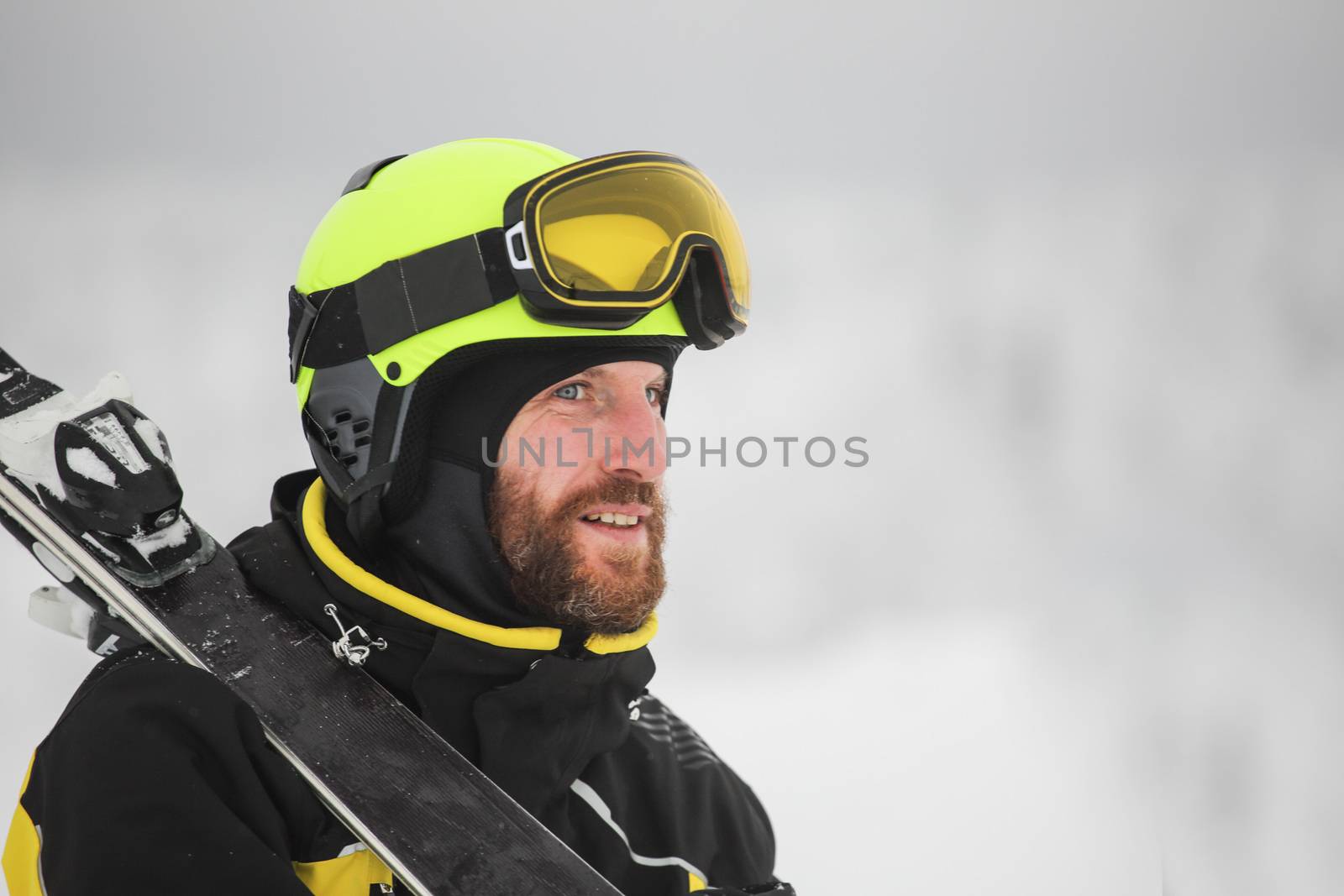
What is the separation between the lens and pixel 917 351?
17.5 ft

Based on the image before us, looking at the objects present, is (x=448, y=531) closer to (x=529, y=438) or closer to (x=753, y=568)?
(x=529, y=438)

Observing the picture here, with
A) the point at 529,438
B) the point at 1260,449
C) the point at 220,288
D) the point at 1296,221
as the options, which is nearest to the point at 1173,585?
the point at 1260,449

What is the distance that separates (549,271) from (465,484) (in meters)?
0.44

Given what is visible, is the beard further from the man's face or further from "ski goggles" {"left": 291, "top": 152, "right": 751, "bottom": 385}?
"ski goggles" {"left": 291, "top": 152, "right": 751, "bottom": 385}

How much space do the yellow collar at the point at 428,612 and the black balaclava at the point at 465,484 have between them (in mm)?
72

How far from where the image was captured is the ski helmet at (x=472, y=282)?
2004 mm

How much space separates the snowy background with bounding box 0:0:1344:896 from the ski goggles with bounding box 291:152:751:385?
2149mm

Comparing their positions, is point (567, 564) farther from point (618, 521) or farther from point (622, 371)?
point (622, 371)

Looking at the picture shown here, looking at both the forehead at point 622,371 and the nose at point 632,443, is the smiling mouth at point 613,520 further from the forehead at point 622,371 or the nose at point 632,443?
the forehead at point 622,371

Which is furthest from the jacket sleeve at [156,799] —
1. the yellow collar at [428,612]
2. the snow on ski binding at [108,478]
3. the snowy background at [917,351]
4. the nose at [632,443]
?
the snowy background at [917,351]

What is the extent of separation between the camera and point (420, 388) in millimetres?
2035

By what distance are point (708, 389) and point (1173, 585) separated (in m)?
2.23

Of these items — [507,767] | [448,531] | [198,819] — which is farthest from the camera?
[448,531]

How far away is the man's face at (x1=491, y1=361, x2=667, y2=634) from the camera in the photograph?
80.2 inches
